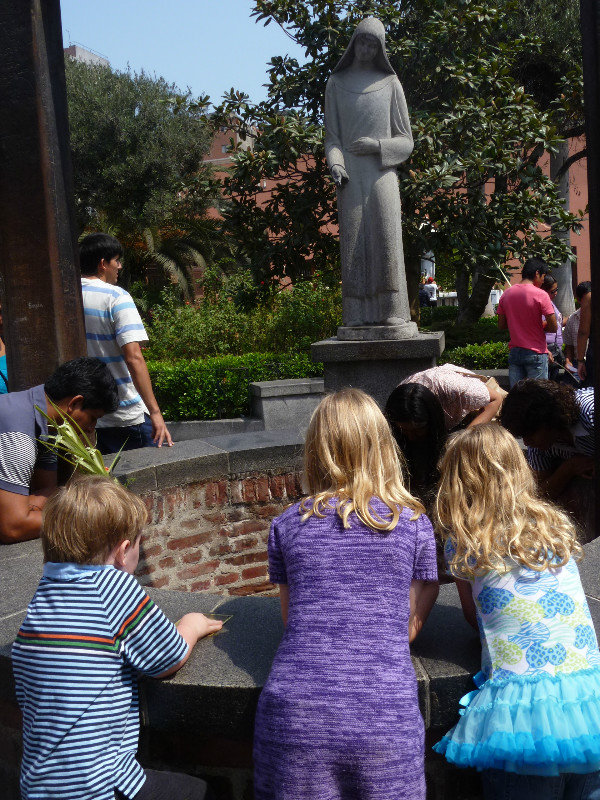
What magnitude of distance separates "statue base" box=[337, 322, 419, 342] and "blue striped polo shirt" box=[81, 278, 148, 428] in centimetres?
226

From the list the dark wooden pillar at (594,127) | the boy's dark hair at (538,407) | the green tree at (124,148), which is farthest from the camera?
the green tree at (124,148)

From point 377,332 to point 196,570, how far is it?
2.65 m

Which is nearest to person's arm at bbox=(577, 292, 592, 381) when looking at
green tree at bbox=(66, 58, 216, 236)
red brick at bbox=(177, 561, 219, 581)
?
red brick at bbox=(177, 561, 219, 581)

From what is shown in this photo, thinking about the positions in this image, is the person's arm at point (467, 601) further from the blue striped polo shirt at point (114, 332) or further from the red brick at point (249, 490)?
the blue striped polo shirt at point (114, 332)

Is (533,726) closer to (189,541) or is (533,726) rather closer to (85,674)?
(85,674)

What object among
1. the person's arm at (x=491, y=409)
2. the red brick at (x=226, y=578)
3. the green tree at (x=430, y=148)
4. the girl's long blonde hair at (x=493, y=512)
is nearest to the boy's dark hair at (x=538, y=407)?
the person's arm at (x=491, y=409)

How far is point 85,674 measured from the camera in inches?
79.0

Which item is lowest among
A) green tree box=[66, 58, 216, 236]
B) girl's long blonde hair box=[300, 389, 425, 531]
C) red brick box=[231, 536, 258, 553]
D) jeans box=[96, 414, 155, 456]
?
red brick box=[231, 536, 258, 553]

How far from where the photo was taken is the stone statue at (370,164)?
6.47 m

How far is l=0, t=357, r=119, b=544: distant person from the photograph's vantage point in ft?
10.8

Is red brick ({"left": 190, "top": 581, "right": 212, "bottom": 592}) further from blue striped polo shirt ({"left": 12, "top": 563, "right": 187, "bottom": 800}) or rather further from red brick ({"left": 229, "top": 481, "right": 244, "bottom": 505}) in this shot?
blue striped polo shirt ({"left": 12, "top": 563, "right": 187, "bottom": 800})

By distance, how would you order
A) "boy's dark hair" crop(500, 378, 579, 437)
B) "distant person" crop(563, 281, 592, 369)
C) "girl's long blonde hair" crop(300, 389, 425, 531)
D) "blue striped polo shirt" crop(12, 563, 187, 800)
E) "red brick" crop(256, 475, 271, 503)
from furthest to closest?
1. "distant person" crop(563, 281, 592, 369)
2. "red brick" crop(256, 475, 271, 503)
3. "boy's dark hair" crop(500, 378, 579, 437)
4. "girl's long blonde hair" crop(300, 389, 425, 531)
5. "blue striped polo shirt" crop(12, 563, 187, 800)

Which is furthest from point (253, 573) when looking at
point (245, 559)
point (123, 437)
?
point (123, 437)

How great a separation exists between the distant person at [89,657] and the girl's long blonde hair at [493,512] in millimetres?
829
